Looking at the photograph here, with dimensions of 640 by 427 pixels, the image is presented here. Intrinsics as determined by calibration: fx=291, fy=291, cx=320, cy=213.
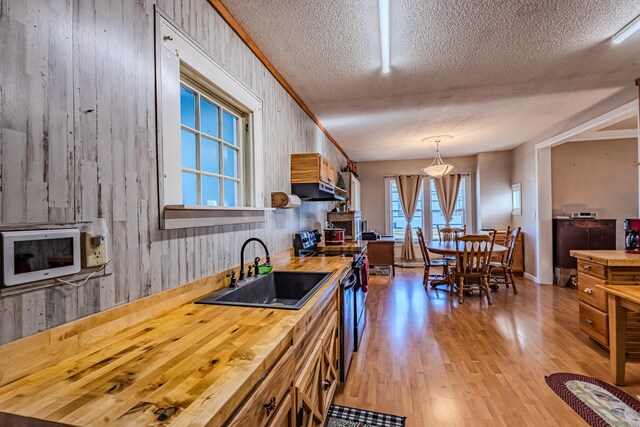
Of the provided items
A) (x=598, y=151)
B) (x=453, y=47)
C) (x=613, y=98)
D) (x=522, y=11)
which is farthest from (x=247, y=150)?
(x=598, y=151)

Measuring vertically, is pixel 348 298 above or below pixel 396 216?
below

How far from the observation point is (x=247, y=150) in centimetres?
208

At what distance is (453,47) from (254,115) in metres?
1.61

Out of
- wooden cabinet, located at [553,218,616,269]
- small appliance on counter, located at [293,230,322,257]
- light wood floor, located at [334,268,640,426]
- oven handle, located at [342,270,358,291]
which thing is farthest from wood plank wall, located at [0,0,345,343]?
wooden cabinet, located at [553,218,616,269]

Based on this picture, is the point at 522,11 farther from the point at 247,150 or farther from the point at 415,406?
the point at 415,406

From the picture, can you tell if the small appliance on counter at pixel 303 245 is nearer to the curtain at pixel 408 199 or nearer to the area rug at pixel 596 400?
the area rug at pixel 596 400

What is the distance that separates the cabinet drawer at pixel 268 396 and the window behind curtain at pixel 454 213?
6.62 m

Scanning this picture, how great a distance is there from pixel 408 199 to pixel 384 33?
5327mm

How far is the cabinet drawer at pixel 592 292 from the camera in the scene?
2.49 meters

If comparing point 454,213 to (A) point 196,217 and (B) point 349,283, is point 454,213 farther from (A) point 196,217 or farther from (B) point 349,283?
(A) point 196,217

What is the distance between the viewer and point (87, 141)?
0.93 meters

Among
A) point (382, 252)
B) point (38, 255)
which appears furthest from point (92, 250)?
point (382, 252)

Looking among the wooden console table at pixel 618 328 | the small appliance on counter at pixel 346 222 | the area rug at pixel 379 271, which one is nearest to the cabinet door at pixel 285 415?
the wooden console table at pixel 618 328

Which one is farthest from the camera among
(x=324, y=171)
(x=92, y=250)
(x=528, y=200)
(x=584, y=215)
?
(x=528, y=200)
